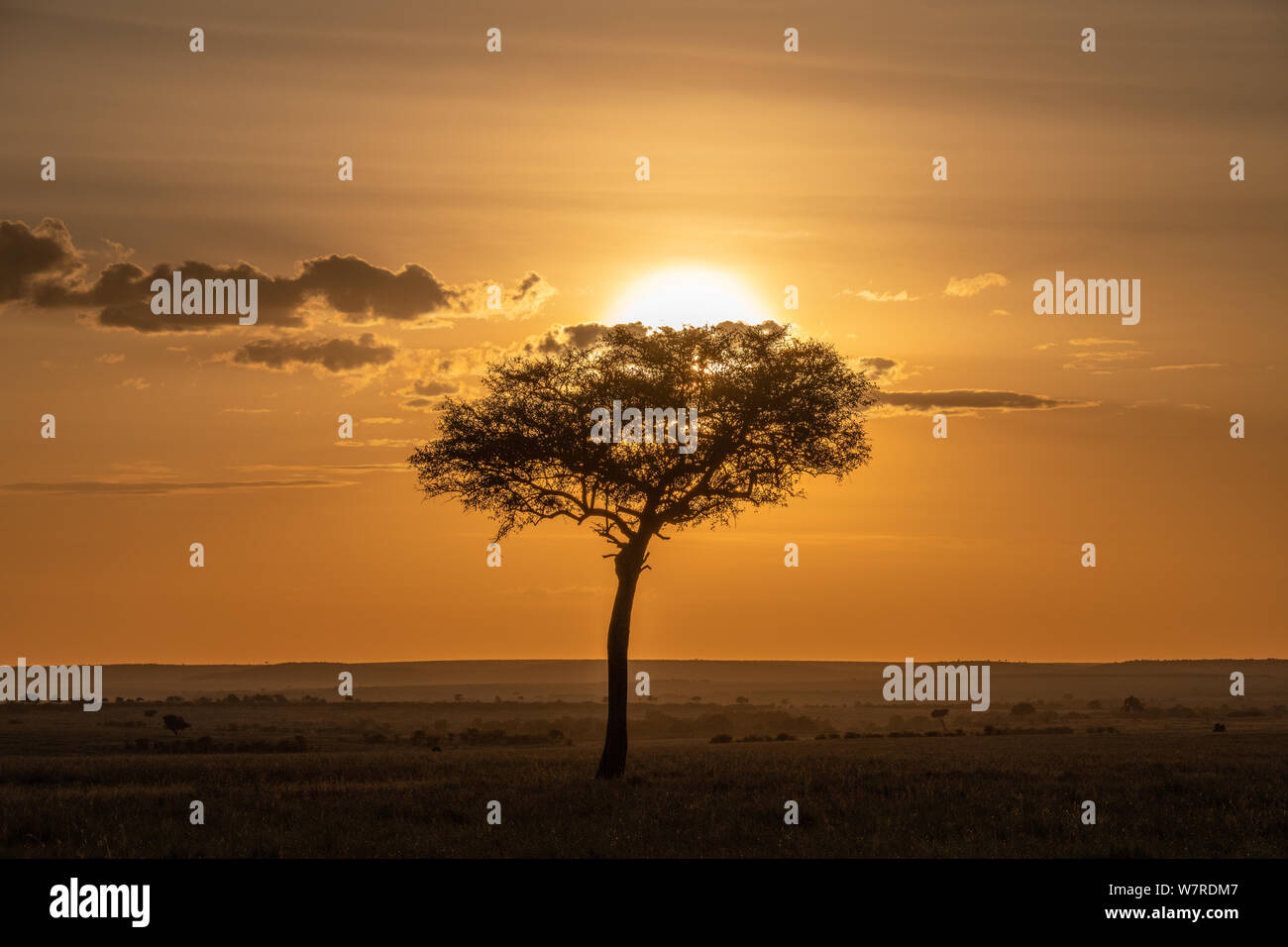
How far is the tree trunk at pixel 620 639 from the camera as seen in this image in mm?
39188

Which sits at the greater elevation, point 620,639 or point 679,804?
point 620,639

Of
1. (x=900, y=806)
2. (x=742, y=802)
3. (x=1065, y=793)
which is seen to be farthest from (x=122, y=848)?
(x=1065, y=793)

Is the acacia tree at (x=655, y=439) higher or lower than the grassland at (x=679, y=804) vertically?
higher

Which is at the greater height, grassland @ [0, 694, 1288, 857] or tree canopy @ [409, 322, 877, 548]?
tree canopy @ [409, 322, 877, 548]

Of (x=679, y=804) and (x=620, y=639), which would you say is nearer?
(x=679, y=804)

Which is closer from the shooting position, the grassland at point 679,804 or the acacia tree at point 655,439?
the grassland at point 679,804

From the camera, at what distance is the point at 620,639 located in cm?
4006

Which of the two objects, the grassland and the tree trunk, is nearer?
the grassland

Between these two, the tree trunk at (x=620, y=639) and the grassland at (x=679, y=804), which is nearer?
the grassland at (x=679, y=804)

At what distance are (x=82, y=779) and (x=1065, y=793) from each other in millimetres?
27382

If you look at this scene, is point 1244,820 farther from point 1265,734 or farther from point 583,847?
point 1265,734

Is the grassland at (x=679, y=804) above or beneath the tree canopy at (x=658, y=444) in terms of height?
beneath

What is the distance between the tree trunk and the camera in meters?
39.2

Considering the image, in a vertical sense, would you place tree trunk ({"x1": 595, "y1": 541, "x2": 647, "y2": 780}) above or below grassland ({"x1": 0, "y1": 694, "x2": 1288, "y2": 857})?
above
